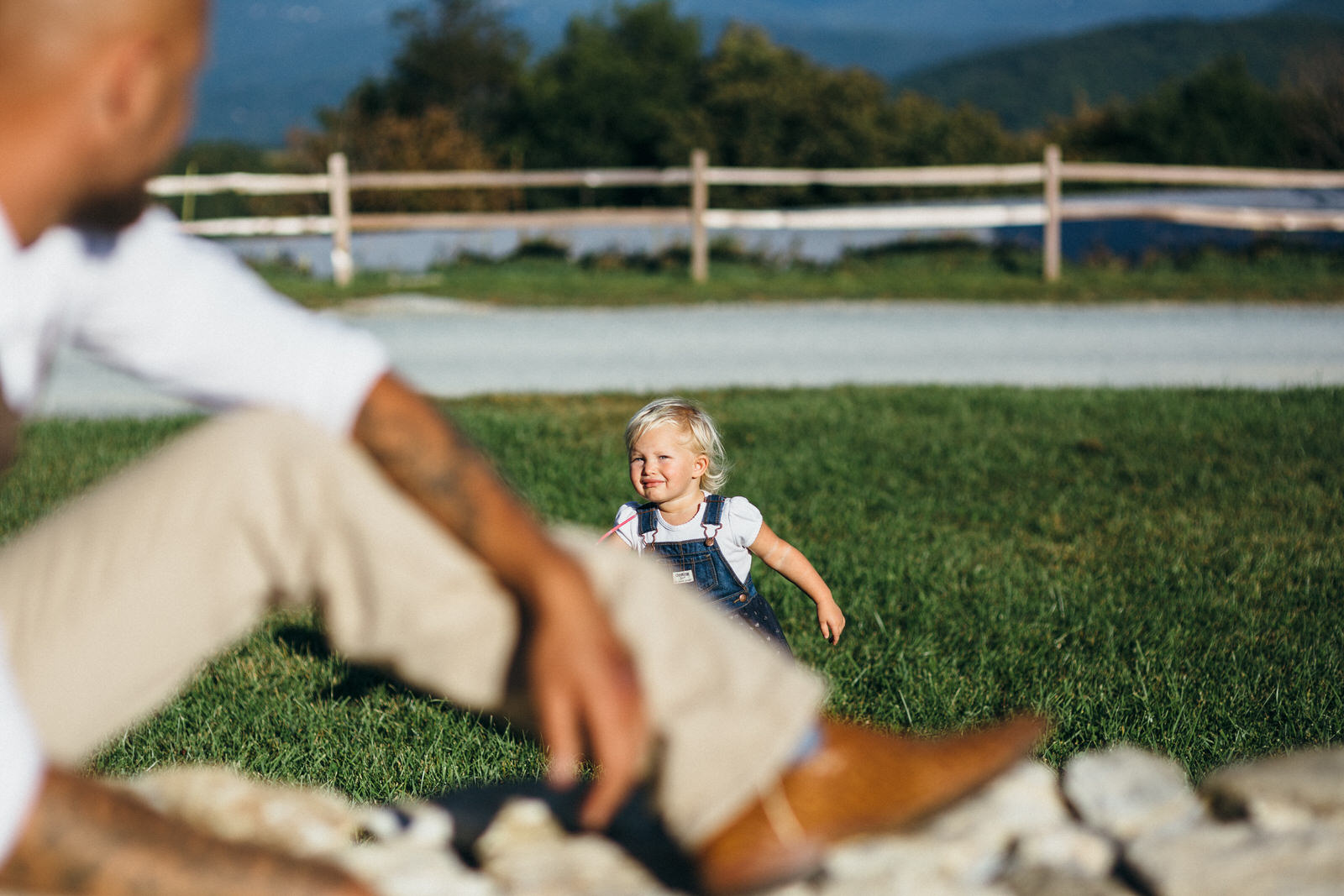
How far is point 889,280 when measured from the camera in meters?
14.4

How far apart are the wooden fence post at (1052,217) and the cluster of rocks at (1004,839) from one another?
41.6 feet

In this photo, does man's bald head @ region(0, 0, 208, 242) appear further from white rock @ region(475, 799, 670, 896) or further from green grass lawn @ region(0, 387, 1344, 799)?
green grass lawn @ region(0, 387, 1344, 799)

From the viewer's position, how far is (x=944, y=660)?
3.45m

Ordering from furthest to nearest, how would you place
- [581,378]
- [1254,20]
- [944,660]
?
[1254,20] < [581,378] < [944,660]

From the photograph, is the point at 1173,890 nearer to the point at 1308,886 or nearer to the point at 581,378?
the point at 1308,886

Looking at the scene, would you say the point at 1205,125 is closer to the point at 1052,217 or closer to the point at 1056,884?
the point at 1052,217

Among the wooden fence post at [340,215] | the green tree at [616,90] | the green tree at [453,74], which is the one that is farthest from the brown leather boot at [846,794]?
the green tree at [453,74]

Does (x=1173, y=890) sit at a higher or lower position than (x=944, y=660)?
higher

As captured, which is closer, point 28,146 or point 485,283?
point 28,146

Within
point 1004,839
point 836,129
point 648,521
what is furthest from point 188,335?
point 836,129

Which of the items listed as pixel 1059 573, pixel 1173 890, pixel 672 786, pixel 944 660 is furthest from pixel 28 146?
pixel 1059 573

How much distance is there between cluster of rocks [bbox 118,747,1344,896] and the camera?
5.40 ft

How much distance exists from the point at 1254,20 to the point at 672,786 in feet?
417

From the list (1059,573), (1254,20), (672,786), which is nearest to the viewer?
(672,786)
